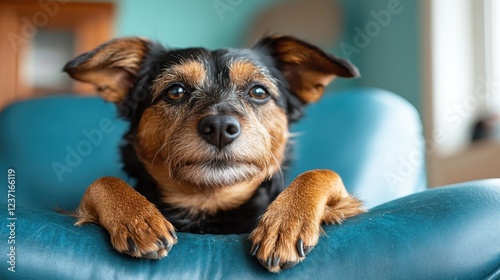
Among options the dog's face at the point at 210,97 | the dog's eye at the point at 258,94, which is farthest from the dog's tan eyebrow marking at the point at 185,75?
the dog's eye at the point at 258,94

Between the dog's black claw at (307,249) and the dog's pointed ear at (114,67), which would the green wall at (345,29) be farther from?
the dog's black claw at (307,249)

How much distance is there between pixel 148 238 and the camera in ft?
4.07

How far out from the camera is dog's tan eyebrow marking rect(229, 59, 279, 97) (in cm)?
188

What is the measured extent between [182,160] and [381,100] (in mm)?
1391

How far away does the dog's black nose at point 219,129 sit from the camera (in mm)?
1592

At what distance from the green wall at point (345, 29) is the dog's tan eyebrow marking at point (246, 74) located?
2.35 m

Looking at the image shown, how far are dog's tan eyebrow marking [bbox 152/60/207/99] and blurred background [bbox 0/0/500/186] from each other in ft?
5.92

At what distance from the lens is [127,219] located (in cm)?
131

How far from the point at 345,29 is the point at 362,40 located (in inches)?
9.2

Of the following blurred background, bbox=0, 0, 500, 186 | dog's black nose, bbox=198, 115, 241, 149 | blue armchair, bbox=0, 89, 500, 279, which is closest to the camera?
blue armchair, bbox=0, 89, 500, 279

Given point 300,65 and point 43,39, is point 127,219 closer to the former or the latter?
point 300,65

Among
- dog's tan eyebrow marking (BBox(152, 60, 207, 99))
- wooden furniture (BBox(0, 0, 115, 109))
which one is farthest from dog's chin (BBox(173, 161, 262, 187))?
wooden furniture (BBox(0, 0, 115, 109))

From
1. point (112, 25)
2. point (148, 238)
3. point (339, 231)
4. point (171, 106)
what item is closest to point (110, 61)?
point (171, 106)

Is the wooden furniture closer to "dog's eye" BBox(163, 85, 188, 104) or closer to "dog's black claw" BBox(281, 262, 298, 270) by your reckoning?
"dog's eye" BBox(163, 85, 188, 104)
